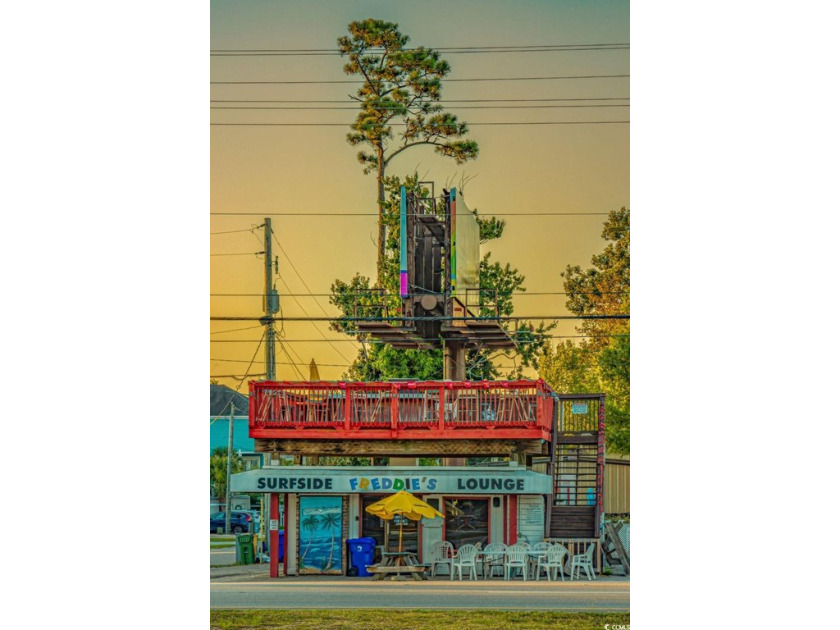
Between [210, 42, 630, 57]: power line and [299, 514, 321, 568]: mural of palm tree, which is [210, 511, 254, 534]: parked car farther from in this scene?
[210, 42, 630, 57]: power line

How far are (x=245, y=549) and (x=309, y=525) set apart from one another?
4.40 m

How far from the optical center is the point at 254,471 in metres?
24.7

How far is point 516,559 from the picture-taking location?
2389cm

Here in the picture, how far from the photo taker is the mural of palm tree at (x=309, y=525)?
24609 mm

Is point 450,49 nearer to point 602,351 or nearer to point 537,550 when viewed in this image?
point 537,550

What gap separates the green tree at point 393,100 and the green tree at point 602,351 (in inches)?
141

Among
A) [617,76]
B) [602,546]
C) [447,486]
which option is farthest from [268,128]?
[602,546]

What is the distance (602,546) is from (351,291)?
6667 mm

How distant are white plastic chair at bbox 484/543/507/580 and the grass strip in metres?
4.28

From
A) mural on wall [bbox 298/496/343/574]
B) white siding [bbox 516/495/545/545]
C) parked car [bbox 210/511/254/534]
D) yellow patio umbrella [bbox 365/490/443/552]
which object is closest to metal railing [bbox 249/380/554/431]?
yellow patio umbrella [bbox 365/490/443/552]

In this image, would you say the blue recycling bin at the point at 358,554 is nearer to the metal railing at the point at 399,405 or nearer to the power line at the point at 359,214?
the metal railing at the point at 399,405

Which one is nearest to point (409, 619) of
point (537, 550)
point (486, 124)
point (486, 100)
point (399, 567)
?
point (399, 567)

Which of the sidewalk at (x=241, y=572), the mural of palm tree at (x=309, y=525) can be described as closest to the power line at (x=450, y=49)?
the mural of palm tree at (x=309, y=525)

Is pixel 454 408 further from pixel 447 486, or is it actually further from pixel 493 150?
pixel 493 150
